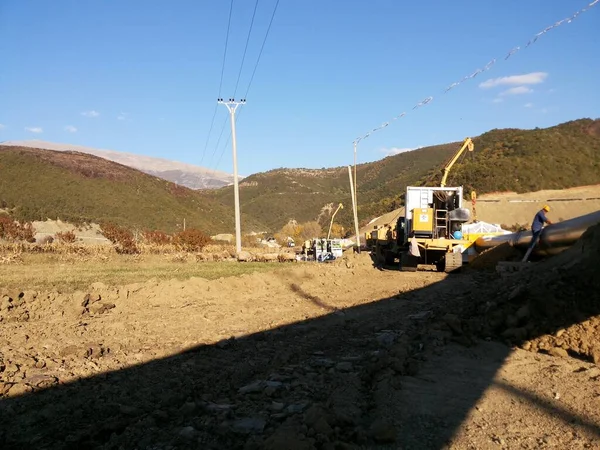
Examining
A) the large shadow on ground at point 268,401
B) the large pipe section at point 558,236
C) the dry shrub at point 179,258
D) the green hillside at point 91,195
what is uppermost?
the green hillside at point 91,195

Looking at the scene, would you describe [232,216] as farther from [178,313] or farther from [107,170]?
[178,313]

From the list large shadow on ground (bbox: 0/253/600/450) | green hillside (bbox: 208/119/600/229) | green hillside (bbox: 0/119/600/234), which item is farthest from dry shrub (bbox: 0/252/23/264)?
green hillside (bbox: 0/119/600/234)

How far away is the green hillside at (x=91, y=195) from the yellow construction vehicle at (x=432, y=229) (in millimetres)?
43796

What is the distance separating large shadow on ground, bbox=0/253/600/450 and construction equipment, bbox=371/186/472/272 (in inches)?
450

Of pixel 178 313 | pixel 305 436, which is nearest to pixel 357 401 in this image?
pixel 305 436

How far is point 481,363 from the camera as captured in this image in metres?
5.47

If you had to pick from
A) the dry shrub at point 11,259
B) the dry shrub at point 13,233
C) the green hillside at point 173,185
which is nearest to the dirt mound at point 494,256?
the dry shrub at point 11,259

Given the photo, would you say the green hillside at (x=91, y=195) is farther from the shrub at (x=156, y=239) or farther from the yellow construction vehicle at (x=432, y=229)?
the yellow construction vehicle at (x=432, y=229)

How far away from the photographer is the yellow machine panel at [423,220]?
19219 mm

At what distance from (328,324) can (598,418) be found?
554 centimetres

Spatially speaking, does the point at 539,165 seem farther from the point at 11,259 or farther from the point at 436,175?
the point at 11,259

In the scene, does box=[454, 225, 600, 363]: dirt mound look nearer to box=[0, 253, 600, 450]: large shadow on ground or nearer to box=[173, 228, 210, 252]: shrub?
box=[0, 253, 600, 450]: large shadow on ground

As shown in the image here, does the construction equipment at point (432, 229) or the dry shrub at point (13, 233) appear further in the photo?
the dry shrub at point (13, 233)

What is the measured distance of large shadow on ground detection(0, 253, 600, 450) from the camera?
12.4ft
